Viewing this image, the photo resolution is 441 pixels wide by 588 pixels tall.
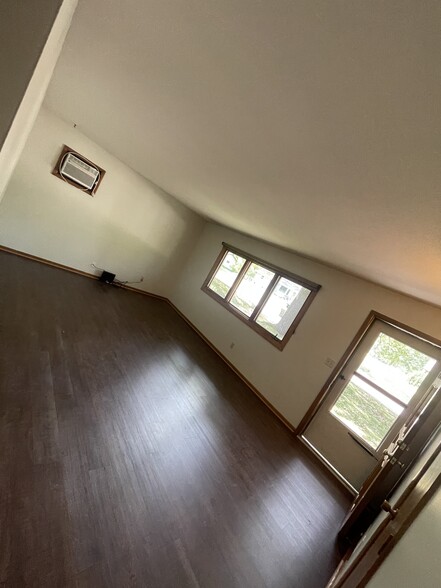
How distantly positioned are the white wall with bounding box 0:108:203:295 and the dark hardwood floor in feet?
4.75

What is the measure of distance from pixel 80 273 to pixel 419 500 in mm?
5853

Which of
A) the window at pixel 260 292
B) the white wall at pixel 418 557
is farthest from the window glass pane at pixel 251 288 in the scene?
the white wall at pixel 418 557

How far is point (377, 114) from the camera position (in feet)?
3.36

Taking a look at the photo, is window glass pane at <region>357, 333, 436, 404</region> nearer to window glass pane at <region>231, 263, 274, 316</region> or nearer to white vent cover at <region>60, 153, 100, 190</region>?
window glass pane at <region>231, 263, 274, 316</region>

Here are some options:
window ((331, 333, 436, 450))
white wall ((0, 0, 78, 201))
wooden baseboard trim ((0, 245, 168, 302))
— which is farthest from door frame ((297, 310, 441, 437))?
wooden baseboard trim ((0, 245, 168, 302))

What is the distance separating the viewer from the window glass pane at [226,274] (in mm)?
5672

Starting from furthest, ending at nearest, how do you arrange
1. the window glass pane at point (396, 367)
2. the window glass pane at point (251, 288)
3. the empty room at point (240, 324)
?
1. the window glass pane at point (251, 288)
2. the window glass pane at point (396, 367)
3. the empty room at point (240, 324)

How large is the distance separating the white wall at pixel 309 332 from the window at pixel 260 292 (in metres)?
0.13

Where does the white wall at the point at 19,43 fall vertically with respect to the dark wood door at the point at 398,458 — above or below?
above

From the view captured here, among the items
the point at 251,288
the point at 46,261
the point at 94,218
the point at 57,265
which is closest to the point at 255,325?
the point at 251,288

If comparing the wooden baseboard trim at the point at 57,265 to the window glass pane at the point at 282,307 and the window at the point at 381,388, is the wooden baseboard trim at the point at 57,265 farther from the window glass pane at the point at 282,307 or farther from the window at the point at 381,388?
the window at the point at 381,388

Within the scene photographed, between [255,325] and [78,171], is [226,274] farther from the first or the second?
[78,171]

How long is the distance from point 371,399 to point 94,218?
17.8 ft

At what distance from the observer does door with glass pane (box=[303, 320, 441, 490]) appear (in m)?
2.90
